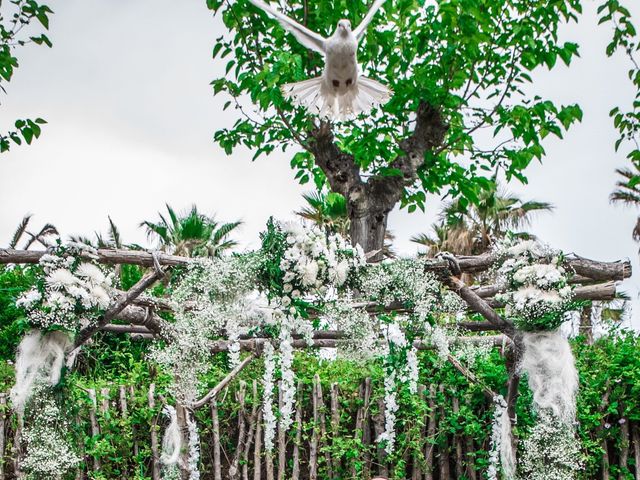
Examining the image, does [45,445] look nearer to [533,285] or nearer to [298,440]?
[298,440]

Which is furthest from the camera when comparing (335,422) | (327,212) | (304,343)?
(327,212)

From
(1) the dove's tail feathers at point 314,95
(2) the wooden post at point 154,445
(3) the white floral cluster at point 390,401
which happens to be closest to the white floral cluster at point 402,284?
(3) the white floral cluster at point 390,401

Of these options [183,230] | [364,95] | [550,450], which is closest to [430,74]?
[364,95]

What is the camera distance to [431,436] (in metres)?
6.07

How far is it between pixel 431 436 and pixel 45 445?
3.08 metres

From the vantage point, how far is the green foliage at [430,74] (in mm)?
6805

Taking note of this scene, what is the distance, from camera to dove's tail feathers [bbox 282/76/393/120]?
5219mm

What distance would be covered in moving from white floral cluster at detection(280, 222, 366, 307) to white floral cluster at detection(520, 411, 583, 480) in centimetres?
163

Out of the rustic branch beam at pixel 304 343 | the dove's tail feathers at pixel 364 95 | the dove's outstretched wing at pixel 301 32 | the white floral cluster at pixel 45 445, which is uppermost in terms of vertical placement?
the dove's outstretched wing at pixel 301 32

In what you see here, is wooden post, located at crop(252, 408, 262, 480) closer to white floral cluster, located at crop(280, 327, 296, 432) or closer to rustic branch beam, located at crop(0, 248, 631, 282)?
white floral cluster, located at crop(280, 327, 296, 432)

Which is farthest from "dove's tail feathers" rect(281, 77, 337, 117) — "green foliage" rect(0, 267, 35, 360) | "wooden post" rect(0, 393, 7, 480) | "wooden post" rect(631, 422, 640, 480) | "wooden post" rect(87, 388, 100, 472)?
"green foliage" rect(0, 267, 35, 360)

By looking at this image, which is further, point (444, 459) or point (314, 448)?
point (444, 459)

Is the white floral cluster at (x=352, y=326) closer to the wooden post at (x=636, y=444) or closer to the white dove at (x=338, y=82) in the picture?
the white dove at (x=338, y=82)

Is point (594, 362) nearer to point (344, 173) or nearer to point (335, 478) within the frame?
point (335, 478)
